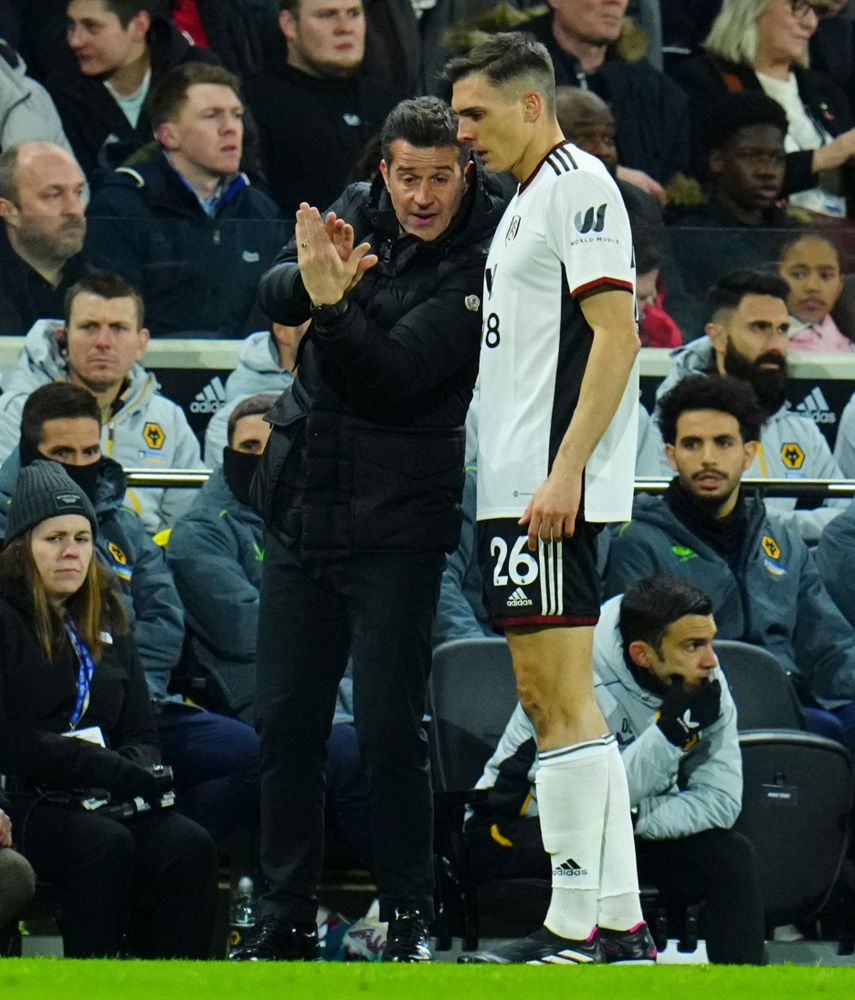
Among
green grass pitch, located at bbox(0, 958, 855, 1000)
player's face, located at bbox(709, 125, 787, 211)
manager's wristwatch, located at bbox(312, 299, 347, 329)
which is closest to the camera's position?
green grass pitch, located at bbox(0, 958, 855, 1000)

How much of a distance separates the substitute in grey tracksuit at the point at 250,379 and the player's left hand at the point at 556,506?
3.28 m

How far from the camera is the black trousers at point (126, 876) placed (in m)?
5.35

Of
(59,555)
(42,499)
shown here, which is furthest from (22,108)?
(59,555)

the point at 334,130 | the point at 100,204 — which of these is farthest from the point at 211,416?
the point at 334,130

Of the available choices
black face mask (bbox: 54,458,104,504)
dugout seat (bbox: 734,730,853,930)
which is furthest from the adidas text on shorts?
black face mask (bbox: 54,458,104,504)

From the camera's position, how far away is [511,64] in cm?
431

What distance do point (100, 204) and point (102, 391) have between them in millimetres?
1157

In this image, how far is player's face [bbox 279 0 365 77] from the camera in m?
8.99

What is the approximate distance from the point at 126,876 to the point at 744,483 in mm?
2772

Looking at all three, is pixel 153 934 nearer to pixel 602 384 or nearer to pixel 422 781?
pixel 422 781

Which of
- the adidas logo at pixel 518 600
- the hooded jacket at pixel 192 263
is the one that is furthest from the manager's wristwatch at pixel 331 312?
the hooded jacket at pixel 192 263

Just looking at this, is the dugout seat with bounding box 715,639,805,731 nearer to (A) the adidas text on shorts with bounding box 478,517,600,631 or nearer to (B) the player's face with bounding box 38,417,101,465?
(A) the adidas text on shorts with bounding box 478,517,600,631

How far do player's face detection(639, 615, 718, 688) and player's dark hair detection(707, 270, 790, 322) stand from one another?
8.05 ft

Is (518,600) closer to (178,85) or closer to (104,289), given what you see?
(104,289)
